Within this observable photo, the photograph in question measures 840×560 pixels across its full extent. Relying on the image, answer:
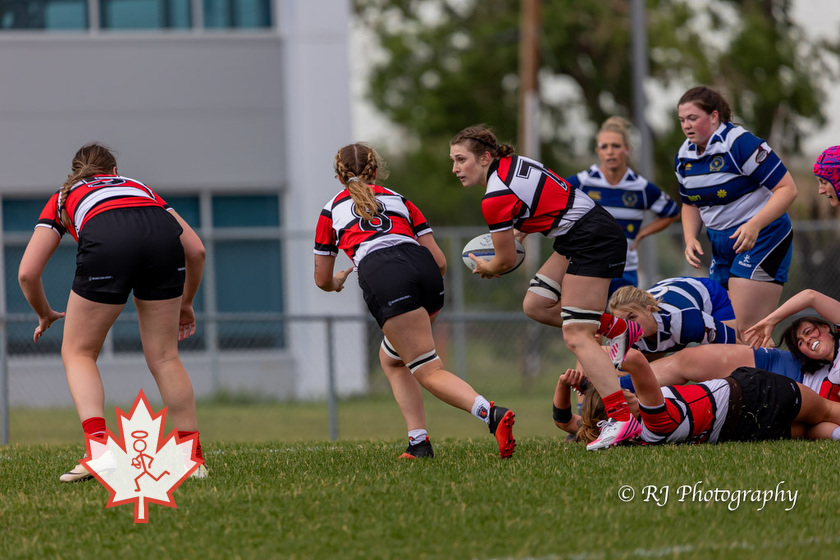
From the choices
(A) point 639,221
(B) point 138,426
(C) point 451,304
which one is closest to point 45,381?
(C) point 451,304

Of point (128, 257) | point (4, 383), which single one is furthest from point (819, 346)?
point (4, 383)

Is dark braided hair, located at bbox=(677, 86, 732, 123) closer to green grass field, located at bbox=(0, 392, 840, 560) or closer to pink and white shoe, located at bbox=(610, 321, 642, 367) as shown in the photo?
pink and white shoe, located at bbox=(610, 321, 642, 367)

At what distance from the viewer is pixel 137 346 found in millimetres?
15836

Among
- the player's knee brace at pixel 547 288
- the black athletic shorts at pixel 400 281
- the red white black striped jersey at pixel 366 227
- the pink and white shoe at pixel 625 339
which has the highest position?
the red white black striped jersey at pixel 366 227

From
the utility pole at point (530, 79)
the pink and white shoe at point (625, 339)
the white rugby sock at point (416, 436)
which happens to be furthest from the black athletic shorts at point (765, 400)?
the utility pole at point (530, 79)

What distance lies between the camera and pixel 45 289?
15.7m

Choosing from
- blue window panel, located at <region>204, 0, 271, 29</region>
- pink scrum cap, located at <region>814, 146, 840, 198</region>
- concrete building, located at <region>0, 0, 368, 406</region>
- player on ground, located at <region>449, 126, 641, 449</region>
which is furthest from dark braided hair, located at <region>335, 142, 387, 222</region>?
blue window panel, located at <region>204, 0, 271, 29</region>

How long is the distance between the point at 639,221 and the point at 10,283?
11.3 metres

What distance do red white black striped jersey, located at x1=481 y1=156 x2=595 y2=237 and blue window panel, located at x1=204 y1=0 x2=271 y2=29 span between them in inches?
465

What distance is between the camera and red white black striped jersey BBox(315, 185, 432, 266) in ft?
18.4

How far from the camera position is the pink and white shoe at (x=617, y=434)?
590 cm

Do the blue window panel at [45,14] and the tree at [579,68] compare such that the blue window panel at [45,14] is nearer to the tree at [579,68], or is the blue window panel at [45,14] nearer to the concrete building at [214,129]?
the concrete building at [214,129]

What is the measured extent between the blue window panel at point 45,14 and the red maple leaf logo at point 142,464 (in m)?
13.4

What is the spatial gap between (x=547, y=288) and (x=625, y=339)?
0.53 meters
